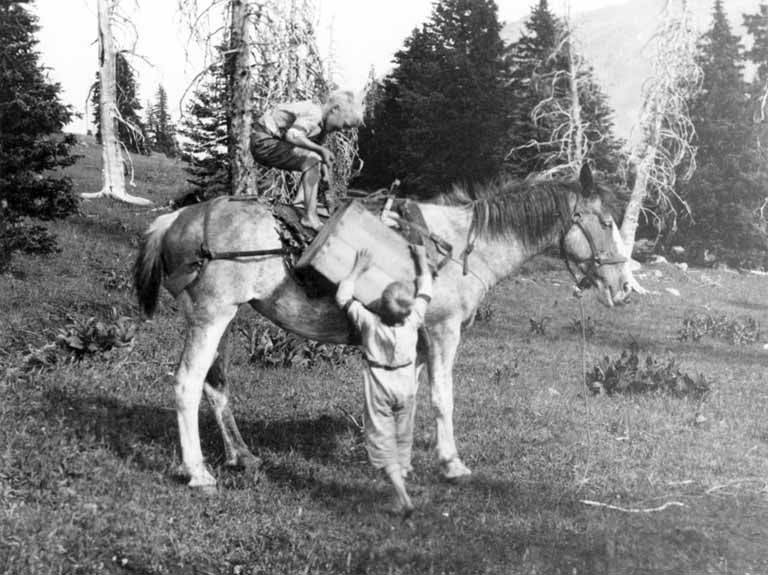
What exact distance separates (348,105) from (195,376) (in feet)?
8.40

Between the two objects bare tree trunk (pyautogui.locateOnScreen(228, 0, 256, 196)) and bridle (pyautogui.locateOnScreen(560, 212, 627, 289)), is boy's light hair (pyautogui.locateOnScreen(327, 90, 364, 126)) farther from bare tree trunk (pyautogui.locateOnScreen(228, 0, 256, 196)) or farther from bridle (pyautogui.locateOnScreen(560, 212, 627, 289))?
bare tree trunk (pyautogui.locateOnScreen(228, 0, 256, 196))

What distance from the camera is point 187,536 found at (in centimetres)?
487

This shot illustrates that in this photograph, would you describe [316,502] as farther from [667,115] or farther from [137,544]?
[667,115]

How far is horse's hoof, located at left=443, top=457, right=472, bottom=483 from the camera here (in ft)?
20.1

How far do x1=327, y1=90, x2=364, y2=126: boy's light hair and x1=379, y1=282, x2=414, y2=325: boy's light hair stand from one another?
1.60m

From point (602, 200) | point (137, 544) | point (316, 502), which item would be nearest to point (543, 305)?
point (602, 200)

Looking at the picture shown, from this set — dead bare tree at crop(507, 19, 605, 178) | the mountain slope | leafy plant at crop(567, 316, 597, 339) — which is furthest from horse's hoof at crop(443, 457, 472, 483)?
dead bare tree at crop(507, 19, 605, 178)

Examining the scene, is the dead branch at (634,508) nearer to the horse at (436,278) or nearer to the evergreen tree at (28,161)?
the horse at (436,278)

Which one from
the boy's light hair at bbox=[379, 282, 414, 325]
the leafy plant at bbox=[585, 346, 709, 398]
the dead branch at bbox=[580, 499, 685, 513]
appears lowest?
the leafy plant at bbox=[585, 346, 709, 398]

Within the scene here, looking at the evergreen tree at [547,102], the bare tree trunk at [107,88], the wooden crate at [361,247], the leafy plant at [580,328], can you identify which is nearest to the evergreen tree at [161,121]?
the evergreen tree at [547,102]

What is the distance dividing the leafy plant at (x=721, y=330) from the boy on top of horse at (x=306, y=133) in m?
11.3

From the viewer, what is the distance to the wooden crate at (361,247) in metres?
5.59

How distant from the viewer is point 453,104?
30906mm

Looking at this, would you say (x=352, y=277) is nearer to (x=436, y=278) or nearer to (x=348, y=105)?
(x=436, y=278)
